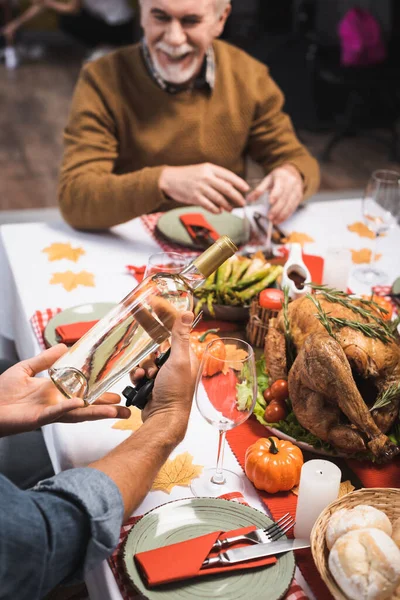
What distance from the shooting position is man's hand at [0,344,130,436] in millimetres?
1193

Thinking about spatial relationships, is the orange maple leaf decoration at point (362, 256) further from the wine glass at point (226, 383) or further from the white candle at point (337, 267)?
the wine glass at point (226, 383)

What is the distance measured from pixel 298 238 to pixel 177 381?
1.02 meters

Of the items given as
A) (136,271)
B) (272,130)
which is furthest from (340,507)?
(272,130)

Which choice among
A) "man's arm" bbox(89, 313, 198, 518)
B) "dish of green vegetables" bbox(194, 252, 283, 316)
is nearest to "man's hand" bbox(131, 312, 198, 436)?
"man's arm" bbox(89, 313, 198, 518)

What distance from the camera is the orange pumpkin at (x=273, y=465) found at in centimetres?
→ 120

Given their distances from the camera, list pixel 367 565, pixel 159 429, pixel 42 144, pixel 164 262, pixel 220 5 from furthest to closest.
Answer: pixel 42 144, pixel 220 5, pixel 164 262, pixel 159 429, pixel 367 565

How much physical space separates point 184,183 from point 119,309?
2.62 ft

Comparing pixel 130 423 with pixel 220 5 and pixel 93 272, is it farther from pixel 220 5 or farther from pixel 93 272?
pixel 220 5

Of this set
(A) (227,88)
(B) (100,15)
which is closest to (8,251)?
(A) (227,88)

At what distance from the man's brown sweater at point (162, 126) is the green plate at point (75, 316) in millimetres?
486

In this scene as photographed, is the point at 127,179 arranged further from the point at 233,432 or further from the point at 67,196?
the point at 233,432

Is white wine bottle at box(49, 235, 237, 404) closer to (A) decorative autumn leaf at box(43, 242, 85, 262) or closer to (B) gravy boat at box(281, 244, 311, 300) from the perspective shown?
(B) gravy boat at box(281, 244, 311, 300)

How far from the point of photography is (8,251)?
198 cm

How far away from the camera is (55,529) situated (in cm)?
97
